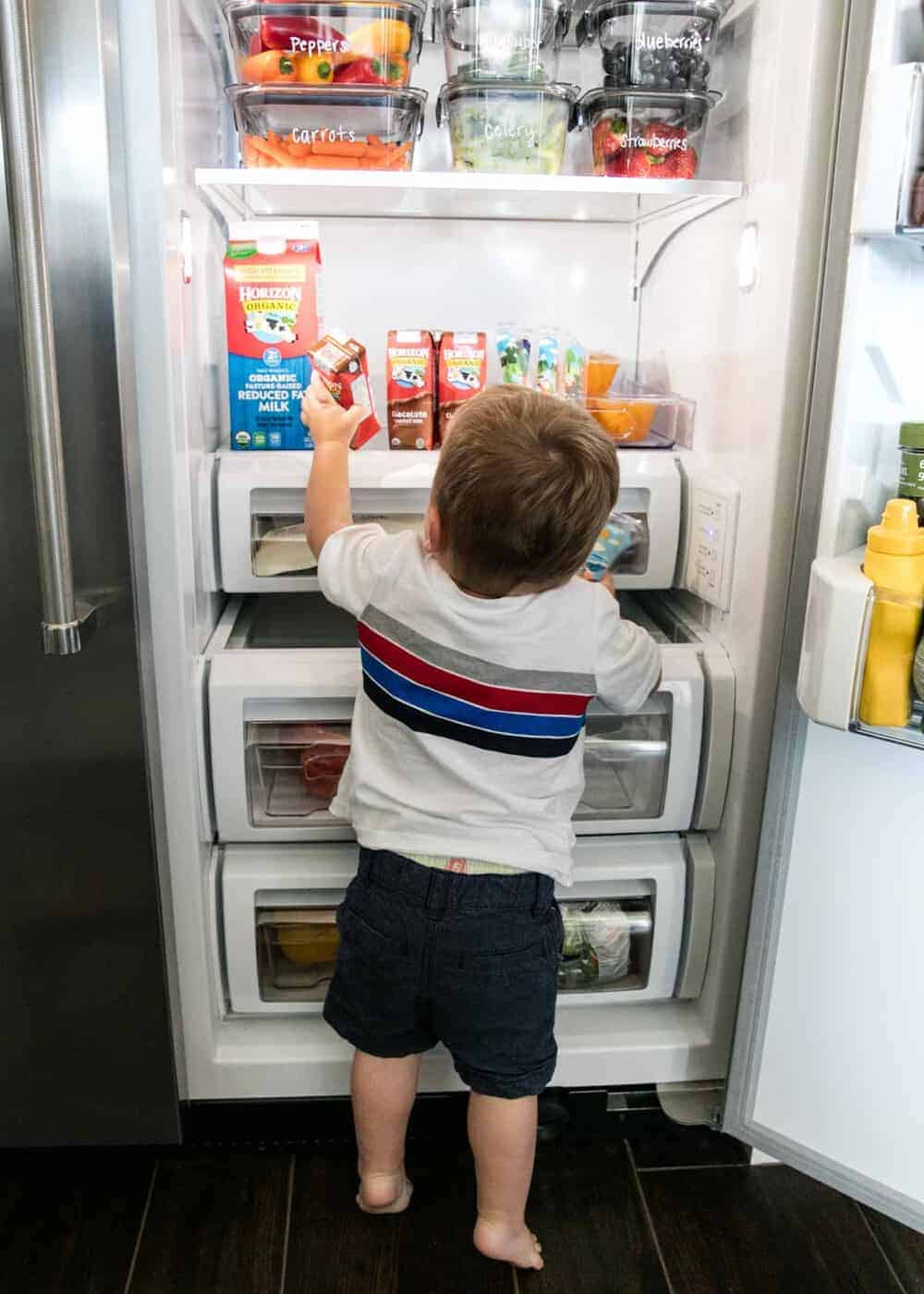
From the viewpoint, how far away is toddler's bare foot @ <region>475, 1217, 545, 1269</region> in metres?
1.41

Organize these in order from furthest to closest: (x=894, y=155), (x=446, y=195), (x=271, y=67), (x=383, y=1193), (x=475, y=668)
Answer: (x=446, y=195) → (x=383, y=1193) → (x=271, y=67) → (x=475, y=668) → (x=894, y=155)

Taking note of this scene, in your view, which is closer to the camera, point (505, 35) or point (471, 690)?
point (471, 690)

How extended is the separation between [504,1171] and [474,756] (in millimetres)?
514

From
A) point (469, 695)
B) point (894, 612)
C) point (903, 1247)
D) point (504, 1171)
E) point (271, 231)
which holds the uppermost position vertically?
point (271, 231)

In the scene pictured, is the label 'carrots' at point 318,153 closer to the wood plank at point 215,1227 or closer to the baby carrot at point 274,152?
the baby carrot at point 274,152

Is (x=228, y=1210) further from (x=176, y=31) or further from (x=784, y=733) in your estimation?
(x=176, y=31)

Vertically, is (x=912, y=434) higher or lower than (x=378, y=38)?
lower

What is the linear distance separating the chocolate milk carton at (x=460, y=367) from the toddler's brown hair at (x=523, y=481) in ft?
1.10

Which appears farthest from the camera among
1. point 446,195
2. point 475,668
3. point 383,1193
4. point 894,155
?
point 446,195

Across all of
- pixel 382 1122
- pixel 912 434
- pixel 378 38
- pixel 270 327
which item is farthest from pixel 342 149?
pixel 382 1122

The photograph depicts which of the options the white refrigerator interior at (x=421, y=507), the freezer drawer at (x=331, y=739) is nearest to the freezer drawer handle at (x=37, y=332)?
the white refrigerator interior at (x=421, y=507)

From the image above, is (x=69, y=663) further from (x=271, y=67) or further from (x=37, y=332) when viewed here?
(x=271, y=67)

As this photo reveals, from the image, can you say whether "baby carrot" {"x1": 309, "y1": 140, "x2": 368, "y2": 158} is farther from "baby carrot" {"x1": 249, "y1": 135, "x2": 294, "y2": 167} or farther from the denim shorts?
the denim shorts

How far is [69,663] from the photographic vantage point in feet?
4.33
